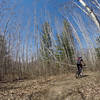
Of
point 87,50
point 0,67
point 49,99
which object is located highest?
point 87,50

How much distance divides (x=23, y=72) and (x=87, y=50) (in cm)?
693

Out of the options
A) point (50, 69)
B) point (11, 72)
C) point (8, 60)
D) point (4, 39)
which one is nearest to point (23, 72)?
point (11, 72)

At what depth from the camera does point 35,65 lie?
797 centimetres

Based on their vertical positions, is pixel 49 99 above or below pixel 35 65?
below

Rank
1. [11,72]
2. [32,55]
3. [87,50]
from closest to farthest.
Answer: [11,72], [32,55], [87,50]

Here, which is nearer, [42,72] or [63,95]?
[63,95]

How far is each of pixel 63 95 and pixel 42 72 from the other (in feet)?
15.3

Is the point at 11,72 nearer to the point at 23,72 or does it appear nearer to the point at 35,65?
the point at 23,72

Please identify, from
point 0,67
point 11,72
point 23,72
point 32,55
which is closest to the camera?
point 0,67

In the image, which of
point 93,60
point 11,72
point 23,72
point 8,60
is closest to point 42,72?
point 23,72

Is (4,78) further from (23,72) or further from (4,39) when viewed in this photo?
(4,39)

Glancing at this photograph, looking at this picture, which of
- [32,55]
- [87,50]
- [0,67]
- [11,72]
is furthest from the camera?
[87,50]

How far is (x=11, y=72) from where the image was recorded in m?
7.06

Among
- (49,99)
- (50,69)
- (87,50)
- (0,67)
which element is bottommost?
(49,99)
